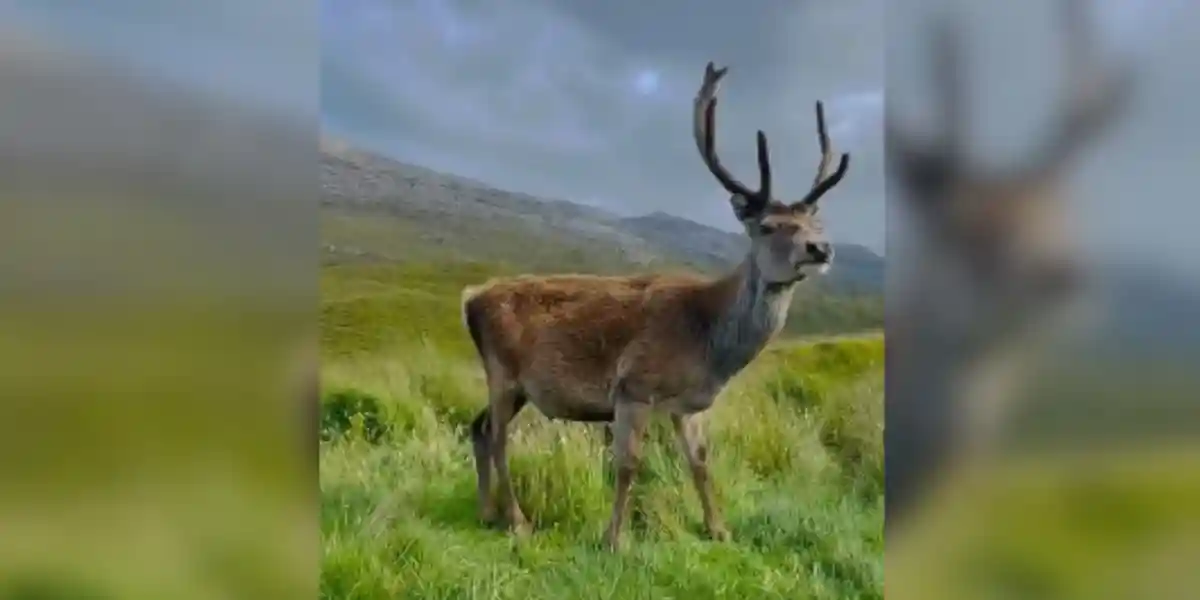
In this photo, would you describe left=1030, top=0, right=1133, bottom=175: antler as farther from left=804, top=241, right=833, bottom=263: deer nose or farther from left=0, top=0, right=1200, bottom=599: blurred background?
left=804, top=241, right=833, bottom=263: deer nose

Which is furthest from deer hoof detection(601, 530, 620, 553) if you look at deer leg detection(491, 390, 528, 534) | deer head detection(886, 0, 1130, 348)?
deer head detection(886, 0, 1130, 348)

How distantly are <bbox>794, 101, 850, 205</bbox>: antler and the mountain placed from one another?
11 cm

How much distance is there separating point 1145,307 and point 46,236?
198 centimetres

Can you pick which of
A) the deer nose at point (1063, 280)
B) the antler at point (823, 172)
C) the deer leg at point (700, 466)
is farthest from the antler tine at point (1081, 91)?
the deer leg at point (700, 466)

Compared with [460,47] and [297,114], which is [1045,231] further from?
[297,114]

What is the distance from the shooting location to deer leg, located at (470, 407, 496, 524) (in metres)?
2.10

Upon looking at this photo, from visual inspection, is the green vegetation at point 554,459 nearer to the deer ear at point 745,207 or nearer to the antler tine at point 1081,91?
the deer ear at point 745,207

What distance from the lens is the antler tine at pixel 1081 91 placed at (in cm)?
203

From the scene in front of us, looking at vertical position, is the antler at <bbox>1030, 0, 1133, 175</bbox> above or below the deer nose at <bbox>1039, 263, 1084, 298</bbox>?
above

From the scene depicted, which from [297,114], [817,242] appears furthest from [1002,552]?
[297,114]

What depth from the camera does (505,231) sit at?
6.99ft

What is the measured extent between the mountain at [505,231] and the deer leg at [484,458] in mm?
327

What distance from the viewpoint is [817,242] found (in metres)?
2.10

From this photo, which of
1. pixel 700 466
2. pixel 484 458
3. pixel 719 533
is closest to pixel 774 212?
pixel 700 466
